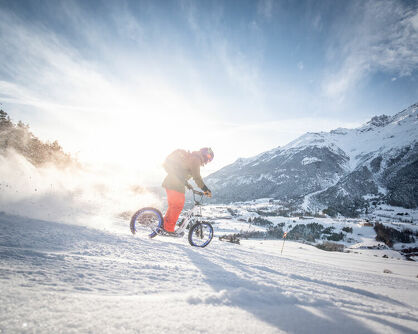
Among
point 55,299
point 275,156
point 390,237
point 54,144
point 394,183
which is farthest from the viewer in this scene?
point 275,156

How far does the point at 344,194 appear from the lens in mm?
71375

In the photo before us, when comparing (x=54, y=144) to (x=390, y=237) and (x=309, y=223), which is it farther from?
(x=390, y=237)

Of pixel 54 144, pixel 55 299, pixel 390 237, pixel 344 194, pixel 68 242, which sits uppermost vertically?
pixel 344 194

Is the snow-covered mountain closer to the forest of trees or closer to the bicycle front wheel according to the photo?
the bicycle front wheel

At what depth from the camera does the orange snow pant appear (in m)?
4.57

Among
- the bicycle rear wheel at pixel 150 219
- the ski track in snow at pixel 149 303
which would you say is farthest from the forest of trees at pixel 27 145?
the ski track in snow at pixel 149 303

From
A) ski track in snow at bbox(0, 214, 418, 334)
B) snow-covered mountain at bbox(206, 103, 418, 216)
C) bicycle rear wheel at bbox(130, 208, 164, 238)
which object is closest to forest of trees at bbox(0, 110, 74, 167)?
bicycle rear wheel at bbox(130, 208, 164, 238)

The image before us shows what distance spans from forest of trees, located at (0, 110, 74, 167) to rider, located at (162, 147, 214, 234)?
2351cm

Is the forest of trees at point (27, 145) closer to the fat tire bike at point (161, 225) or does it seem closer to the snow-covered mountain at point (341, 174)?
the fat tire bike at point (161, 225)

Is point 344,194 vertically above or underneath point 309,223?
above

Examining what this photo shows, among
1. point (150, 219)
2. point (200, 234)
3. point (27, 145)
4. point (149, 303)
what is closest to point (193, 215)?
point (200, 234)

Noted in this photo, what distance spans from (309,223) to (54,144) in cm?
3759

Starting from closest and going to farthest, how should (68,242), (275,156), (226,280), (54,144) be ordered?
(226,280) → (68,242) → (54,144) → (275,156)

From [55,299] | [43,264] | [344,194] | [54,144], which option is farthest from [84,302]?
[344,194]
